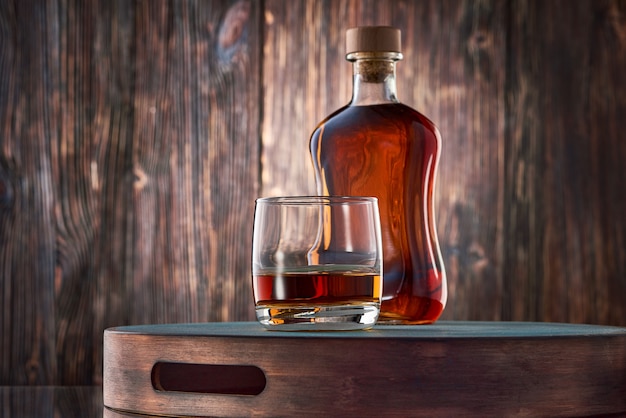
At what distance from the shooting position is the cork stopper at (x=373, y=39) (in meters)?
0.94

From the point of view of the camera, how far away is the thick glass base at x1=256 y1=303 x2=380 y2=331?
79 cm

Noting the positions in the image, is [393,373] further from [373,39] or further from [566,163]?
[566,163]

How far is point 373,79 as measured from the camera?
37.8 inches

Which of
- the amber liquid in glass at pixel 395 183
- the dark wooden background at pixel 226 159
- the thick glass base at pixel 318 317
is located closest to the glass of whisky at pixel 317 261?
the thick glass base at pixel 318 317

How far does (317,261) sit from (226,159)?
34.3 inches

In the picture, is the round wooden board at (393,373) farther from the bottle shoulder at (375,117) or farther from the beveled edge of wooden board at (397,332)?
the bottle shoulder at (375,117)

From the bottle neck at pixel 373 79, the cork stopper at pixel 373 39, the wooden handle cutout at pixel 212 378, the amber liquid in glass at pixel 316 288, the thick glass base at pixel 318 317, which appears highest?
the cork stopper at pixel 373 39

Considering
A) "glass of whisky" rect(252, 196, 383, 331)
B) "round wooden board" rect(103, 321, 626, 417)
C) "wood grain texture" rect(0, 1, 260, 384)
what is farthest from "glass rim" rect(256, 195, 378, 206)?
"wood grain texture" rect(0, 1, 260, 384)

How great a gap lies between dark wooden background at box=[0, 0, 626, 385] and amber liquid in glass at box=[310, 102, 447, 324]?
0.68 m

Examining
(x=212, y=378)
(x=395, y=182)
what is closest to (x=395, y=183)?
(x=395, y=182)

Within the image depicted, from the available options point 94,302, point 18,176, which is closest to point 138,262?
point 94,302

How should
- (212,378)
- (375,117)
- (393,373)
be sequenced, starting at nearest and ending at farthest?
(393,373) < (212,378) < (375,117)

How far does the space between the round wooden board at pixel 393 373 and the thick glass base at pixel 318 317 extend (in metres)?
0.03

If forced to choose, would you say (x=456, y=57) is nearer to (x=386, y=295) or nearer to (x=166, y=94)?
(x=166, y=94)
